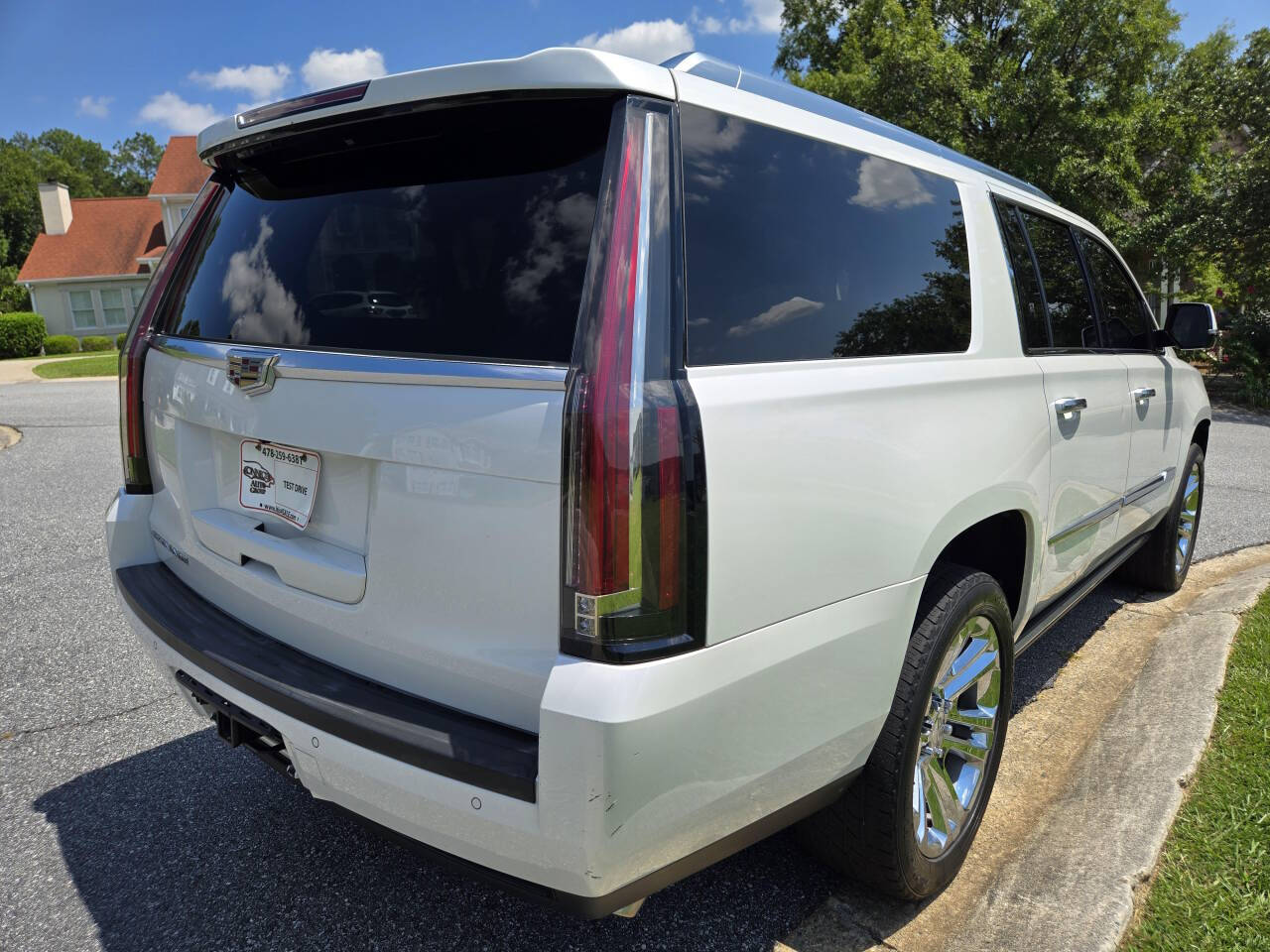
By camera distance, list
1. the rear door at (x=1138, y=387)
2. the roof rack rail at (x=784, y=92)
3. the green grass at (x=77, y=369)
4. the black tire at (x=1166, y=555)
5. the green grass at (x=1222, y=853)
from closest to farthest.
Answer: the roof rack rail at (x=784, y=92) → the green grass at (x=1222, y=853) → the rear door at (x=1138, y=387) → the black tire at (x=1166, y=555) → the green grass at (x=77, y=369)

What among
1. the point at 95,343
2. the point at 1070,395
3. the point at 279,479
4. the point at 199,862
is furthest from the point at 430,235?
the point at 95,343

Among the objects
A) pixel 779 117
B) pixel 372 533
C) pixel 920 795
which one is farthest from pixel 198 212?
pixel 920 795

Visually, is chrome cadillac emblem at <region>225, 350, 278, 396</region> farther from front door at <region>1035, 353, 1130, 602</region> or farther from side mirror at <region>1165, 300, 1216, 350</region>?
side mirror at <region>1165, 300, 1216, 350</region>

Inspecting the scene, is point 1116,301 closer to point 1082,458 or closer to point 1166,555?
point 1082,458

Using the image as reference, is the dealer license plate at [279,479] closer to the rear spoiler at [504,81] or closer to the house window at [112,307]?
the rear spoiler at [504,81]

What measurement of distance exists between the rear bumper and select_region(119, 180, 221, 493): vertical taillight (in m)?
0.85

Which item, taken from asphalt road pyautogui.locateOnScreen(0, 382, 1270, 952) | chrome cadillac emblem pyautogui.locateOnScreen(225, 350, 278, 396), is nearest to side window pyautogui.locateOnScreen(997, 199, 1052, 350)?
asphalt road pyautogui.locateOnScreen(0, 382, 1270, 952)

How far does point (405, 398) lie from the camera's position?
69.2 inches

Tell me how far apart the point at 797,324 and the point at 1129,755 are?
223 cm

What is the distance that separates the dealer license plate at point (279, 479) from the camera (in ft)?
6.55

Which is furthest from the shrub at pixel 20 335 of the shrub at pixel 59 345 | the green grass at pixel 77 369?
the green grass at pixel 77 369

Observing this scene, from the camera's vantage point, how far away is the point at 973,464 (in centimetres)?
232

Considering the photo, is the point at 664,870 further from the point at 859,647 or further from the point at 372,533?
the point at 372,533

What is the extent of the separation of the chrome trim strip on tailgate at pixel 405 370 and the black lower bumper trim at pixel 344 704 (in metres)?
0.66
